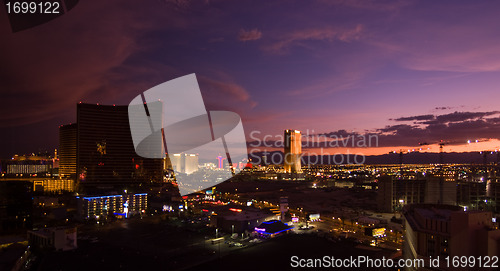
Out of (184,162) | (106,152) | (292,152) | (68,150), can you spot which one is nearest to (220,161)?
(184,162)

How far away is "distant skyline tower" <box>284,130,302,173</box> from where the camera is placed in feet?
175

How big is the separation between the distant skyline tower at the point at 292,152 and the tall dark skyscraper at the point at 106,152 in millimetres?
27518

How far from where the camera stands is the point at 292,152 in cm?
5359

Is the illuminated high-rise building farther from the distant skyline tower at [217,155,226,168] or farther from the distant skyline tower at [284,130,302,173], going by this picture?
the distant skyline tower at [284,130,302,173]

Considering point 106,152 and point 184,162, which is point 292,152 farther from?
point 106,152

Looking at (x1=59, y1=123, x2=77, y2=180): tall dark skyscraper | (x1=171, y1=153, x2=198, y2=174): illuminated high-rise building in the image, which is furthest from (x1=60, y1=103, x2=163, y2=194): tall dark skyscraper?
(x1=171, y1=153, x2=198, y2=174): illuminated high-rise building

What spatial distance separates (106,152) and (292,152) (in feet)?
104

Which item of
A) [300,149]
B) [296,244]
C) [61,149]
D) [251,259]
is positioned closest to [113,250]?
[251,259]

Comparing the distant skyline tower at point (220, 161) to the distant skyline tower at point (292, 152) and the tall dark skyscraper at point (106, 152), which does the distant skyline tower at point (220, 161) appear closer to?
the distant skyline tower at point (292, 152)

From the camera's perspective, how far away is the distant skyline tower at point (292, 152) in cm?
5344

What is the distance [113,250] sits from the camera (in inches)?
457

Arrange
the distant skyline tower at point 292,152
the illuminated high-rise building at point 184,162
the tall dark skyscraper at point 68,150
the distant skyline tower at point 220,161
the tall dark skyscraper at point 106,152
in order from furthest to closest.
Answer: the distant skyline tower at point 220,161
the illuminated high-rise building at point 184,162
the distant skyline tower at point 292,152
the tall dark skyscraper at point 68,150
the tall dark skyscraper at point 106,152

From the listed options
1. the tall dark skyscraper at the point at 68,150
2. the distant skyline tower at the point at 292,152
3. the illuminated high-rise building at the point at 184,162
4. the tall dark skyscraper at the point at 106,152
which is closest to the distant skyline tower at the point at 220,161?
the illuminated high-rise building at the point at 184,162

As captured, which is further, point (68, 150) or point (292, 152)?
point (292, 152)
